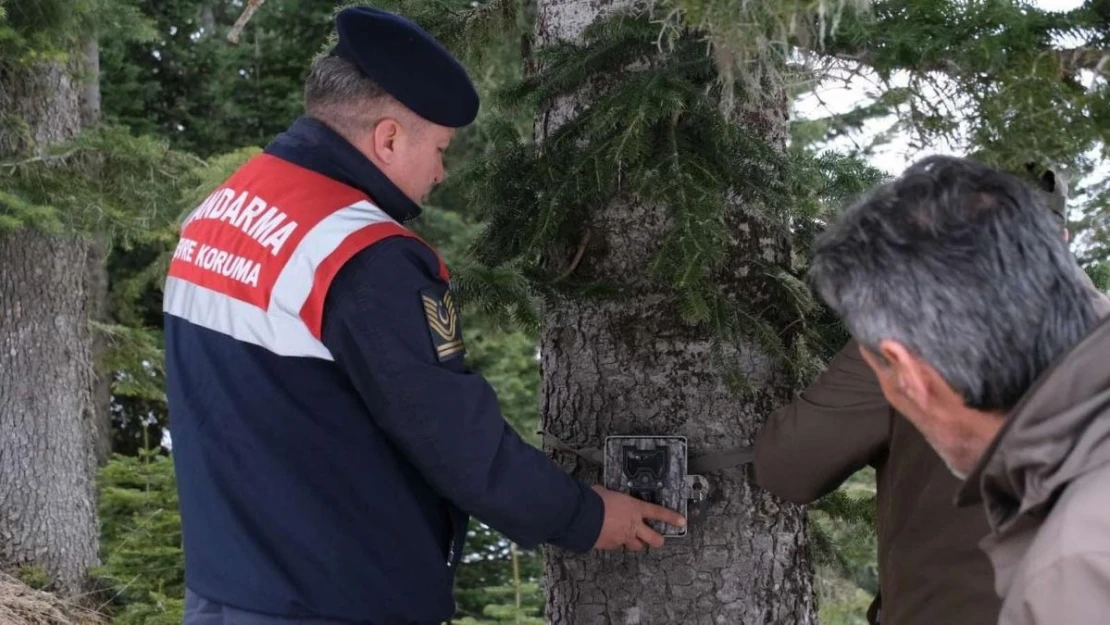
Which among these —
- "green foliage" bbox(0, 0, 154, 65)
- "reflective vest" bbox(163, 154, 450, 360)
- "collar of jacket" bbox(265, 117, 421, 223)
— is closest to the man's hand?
"reflective vest" bbox(163, 154, 450, 360)

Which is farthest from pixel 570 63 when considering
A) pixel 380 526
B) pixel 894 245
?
pixel 894 245

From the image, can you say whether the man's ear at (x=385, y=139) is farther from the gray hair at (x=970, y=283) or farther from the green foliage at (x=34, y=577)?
the green foliage at (x=34, y=577)

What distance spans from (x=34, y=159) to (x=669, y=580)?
587 cm

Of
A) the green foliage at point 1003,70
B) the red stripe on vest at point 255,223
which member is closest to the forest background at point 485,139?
the green foliage at point 1003,70

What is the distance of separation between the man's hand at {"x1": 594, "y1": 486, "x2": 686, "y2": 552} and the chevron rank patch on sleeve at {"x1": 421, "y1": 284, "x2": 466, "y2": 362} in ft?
1.70

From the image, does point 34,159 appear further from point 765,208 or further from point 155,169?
point 765,208

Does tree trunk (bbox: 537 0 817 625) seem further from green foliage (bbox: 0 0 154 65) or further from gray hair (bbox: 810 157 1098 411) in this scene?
green foliage (bbox: 0 0 154 65)

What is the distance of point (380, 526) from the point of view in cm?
245

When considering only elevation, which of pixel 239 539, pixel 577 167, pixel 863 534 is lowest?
pixel 863 534

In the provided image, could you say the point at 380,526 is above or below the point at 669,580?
above

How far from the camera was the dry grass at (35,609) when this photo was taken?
22.4 ft

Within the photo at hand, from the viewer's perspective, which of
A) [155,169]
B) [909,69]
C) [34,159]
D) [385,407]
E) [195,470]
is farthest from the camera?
[155,169]

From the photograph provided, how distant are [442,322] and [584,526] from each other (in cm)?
56

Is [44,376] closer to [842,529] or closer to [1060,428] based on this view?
[842,529]
